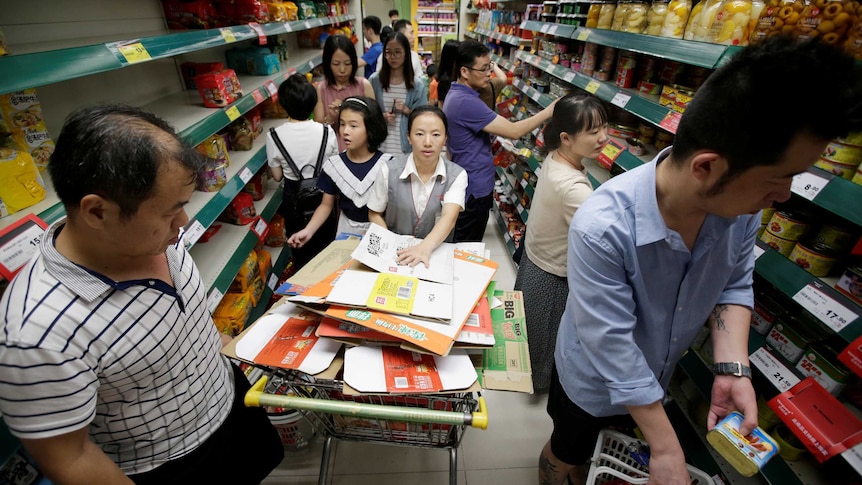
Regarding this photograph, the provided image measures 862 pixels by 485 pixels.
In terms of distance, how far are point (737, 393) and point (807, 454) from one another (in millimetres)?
471

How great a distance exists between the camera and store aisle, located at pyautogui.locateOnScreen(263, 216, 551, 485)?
1780 mm

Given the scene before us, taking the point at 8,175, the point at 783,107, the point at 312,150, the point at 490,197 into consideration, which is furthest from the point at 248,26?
the point at 783,107

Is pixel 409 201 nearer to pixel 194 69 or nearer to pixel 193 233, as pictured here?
pixel 193 233

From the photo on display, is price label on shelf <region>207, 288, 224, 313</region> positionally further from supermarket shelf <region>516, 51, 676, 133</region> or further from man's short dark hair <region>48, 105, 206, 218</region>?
supermarket shelf <region>516, 51, 676, 133</region>

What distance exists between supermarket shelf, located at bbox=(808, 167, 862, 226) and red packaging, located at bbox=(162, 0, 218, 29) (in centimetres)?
274

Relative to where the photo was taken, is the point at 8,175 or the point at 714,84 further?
the point at 8,175

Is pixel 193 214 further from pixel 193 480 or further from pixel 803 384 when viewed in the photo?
pixel 803 384

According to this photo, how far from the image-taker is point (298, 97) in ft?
Answer: 7.75

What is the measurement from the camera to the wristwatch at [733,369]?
1032 mm

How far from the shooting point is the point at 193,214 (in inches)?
64.2

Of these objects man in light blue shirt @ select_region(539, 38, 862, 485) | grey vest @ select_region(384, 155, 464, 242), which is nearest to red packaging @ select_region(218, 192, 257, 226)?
grey vest @ select_region(384, 155, 464, 242)

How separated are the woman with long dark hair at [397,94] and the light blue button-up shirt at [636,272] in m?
2.58

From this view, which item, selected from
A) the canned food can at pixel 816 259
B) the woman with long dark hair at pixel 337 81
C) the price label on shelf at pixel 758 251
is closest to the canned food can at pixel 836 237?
the canned food can at pixel 816 259

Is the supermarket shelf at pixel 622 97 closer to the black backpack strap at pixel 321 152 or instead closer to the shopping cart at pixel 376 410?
the shopping cart at pixel 376 410
